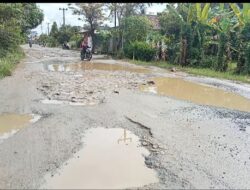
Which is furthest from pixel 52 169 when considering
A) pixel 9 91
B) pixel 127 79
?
pixel 127 79

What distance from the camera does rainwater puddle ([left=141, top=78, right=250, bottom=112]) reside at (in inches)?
378

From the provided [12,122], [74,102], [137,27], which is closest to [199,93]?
[74,102]

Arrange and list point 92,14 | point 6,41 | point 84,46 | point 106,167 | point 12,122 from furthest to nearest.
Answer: point 92,14, point 84,46, point 6,41, point 12,122, point 106,167

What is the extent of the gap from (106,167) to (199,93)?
6.90 m

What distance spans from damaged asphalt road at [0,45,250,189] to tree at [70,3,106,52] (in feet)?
79.0

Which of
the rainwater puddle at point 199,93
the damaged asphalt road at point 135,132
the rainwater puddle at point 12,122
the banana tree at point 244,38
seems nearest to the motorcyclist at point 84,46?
the banana tree at point 244,38

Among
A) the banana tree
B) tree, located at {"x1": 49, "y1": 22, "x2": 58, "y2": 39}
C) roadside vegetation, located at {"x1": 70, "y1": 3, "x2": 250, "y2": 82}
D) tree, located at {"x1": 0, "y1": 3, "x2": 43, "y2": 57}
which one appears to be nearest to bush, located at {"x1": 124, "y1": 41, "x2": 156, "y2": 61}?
roadside vegetation, located at {"x1": 70, "y1": 3, "x2": 250, "y2": 82}

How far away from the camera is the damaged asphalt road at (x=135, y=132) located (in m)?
4.50

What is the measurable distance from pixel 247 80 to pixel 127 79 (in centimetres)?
482

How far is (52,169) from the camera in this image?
454 centimetres

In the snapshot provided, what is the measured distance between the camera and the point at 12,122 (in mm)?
6934

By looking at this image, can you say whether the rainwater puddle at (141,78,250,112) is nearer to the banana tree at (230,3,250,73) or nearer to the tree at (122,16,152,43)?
the banana tree at (230,3,250,73)

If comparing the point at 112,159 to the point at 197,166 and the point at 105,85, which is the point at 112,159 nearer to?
the point at 197,166

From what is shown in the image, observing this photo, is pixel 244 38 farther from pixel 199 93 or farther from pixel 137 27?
pixel 137 27
